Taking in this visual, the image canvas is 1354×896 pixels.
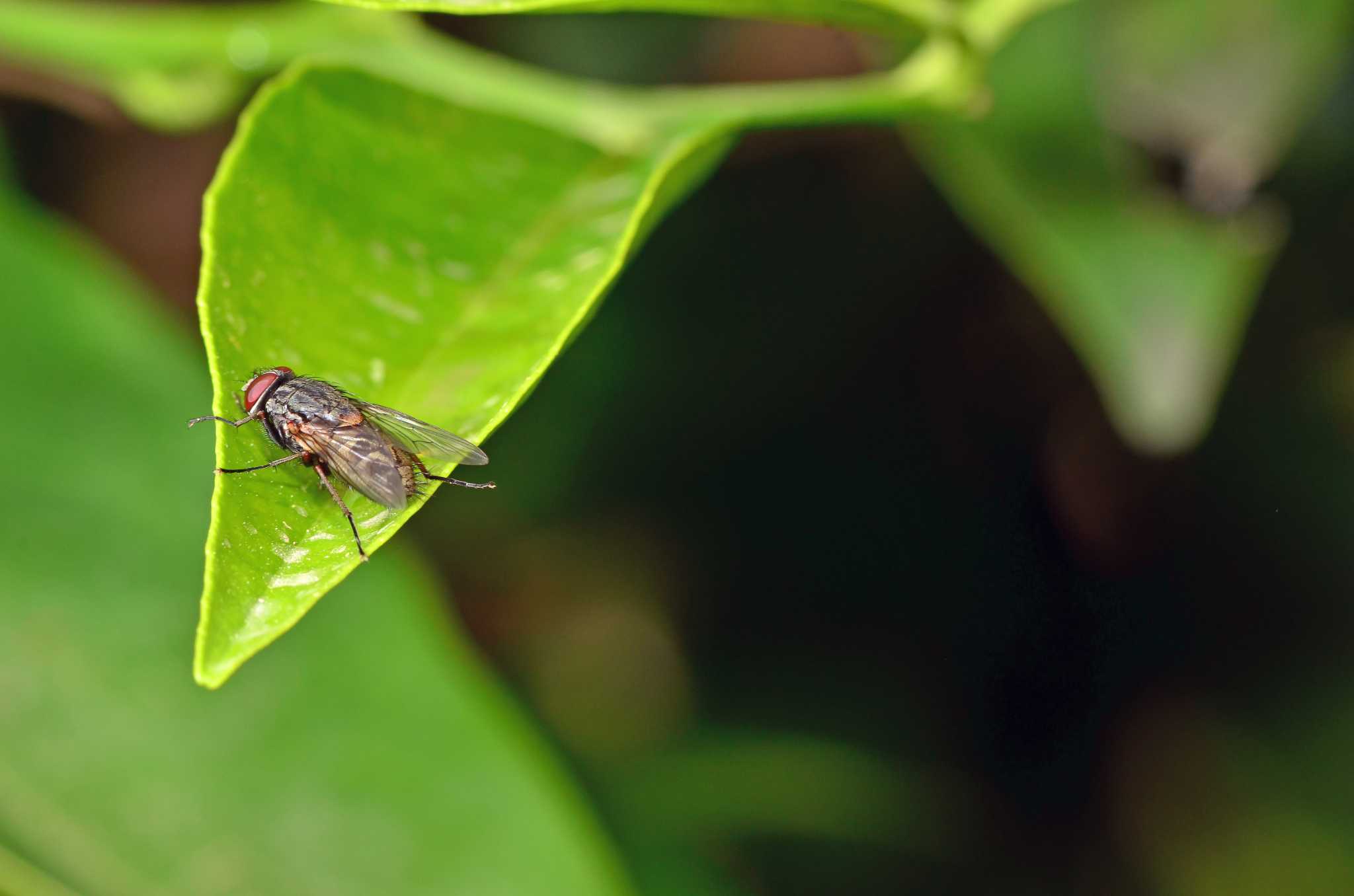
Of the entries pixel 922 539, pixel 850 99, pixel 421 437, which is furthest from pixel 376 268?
pixel 922 539

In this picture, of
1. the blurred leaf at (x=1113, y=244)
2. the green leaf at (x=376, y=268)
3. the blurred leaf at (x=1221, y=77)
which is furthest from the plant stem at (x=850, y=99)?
the blurred leaf at (x=1221, y=77)

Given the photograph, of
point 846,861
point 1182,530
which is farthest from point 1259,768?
point 846,861

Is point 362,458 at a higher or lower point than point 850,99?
lower

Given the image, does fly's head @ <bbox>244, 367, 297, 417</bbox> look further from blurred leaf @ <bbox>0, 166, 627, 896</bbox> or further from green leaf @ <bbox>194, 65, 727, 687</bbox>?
blurred leaf @ <bbox>0, 166, 627, 896</bbox>

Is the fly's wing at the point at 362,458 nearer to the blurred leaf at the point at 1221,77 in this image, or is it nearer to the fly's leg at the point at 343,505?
the fly's leg at the point at 343,505

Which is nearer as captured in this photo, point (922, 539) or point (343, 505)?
point (343, 505)

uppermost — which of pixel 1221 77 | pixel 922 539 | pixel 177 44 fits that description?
pixel 1221 77

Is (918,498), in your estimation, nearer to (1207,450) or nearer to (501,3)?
(1207,450)

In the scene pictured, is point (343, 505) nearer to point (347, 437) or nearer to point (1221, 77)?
point (347, 437)
